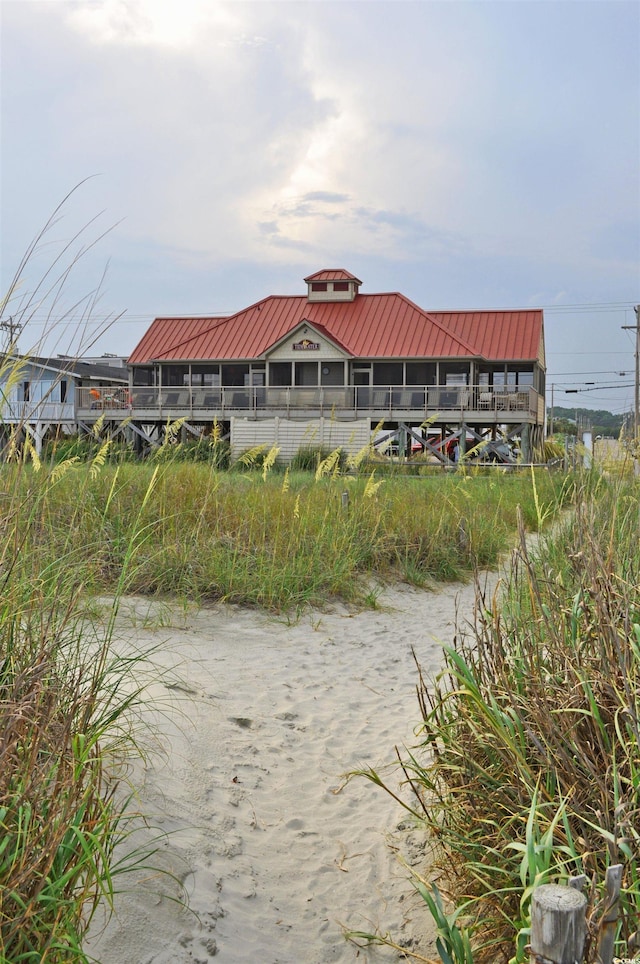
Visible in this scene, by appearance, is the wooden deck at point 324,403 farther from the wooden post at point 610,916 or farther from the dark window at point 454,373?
the wooden post at point 610,916

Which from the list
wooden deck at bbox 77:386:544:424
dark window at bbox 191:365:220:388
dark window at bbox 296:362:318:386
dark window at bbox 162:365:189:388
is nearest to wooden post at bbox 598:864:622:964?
wooden deck at bbox 77:386:544:424

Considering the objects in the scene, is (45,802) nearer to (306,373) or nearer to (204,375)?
(306,373)

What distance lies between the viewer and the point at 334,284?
1377 inches

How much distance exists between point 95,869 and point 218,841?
114 cm

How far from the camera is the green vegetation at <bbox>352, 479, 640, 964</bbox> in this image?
242 cm

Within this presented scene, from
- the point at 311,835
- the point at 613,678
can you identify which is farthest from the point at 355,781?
the point at 613,678

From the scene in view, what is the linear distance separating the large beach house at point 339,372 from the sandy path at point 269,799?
71.6 ft

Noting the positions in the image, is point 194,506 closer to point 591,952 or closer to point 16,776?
point 16,776

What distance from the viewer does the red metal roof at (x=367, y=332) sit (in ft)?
107

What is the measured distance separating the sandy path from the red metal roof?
26.9 metres

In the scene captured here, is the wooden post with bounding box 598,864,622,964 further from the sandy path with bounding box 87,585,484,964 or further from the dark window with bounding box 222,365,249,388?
the dark window with bounding box 222,365,249,388

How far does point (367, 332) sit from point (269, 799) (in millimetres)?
30817

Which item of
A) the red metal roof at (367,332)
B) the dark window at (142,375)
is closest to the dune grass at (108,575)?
the red metal roof at (367,332)

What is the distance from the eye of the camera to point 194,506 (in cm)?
780
